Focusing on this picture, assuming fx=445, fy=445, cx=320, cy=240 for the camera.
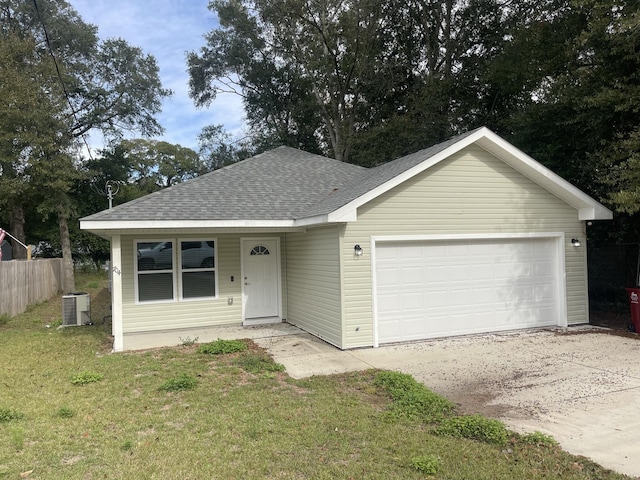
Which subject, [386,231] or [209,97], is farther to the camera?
[209,97]

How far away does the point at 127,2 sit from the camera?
11141mm

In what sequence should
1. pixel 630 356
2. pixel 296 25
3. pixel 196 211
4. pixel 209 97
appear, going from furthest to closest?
pixel 209 97, pixel 296 25, pixel 196 211, pixel 630 356

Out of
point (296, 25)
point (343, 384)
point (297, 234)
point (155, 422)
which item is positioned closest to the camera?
point (155, 422)

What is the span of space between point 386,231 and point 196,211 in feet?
13.5

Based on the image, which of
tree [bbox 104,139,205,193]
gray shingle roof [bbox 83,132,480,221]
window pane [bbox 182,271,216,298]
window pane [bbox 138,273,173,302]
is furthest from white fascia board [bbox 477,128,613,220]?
tree [bbox 104,139,205,193]

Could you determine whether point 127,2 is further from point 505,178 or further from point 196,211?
point 505,178

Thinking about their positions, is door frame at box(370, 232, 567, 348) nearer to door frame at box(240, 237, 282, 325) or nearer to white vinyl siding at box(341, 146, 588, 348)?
white vinyl siding at box(341, 146, 588, 348)

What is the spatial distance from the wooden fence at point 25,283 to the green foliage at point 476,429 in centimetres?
1306

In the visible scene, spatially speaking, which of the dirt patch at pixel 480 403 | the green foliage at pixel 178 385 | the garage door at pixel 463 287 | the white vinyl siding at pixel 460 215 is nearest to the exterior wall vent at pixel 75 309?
the green foliage at pixel 178 385

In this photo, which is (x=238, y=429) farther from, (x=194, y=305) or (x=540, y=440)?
(x=194, y=305)

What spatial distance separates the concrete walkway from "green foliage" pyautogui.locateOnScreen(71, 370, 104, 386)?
2.86 m

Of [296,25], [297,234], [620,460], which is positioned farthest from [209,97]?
[620,460]

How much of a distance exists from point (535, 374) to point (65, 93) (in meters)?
22.2

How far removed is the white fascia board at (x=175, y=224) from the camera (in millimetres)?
8508
